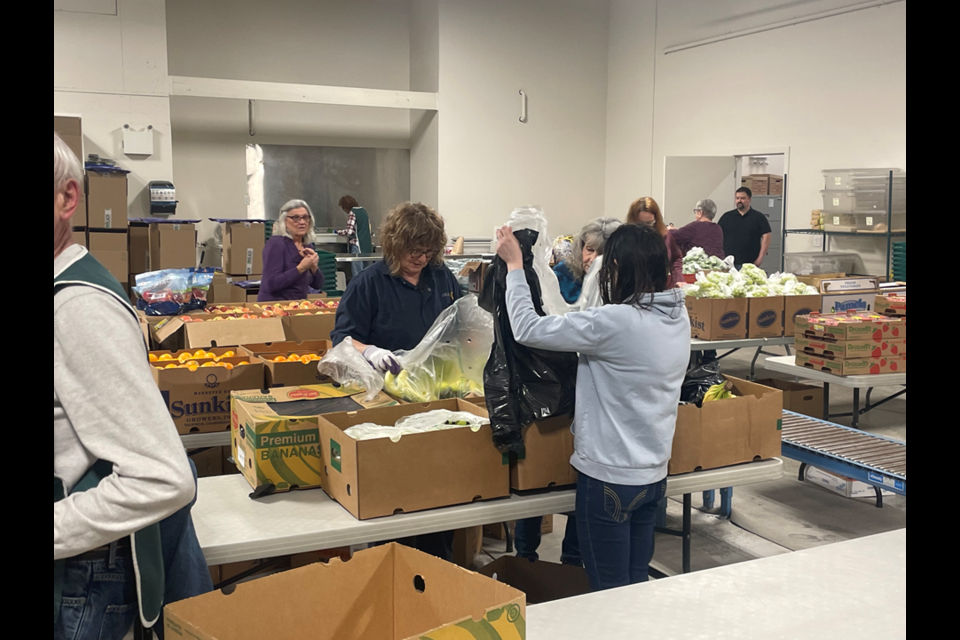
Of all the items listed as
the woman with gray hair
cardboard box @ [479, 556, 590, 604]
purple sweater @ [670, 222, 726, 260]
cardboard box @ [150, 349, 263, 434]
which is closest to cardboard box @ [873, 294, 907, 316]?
purple sweater @ [670, 222, 726, 260]

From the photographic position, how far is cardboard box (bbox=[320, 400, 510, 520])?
2006 millimetres

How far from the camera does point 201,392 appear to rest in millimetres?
2797

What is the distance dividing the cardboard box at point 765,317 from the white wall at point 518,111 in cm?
566

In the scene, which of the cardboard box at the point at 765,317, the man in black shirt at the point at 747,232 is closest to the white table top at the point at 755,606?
the cardboard box at the point at 765,317

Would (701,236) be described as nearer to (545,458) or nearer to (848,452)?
(848,452)

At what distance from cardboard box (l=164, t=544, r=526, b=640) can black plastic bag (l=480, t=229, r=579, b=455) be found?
0.89 m

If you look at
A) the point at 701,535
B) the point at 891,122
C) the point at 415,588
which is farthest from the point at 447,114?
the point at 415,588

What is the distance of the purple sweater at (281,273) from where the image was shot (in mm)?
4695

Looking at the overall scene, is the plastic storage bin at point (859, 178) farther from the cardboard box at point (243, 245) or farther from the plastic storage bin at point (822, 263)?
the cardboard box at point (243, 245)

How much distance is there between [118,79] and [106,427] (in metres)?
8.18

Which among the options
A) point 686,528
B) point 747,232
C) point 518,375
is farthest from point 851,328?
point 747,232

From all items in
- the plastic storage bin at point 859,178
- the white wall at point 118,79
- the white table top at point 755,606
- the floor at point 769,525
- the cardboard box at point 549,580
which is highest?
the white wall at point 118,79

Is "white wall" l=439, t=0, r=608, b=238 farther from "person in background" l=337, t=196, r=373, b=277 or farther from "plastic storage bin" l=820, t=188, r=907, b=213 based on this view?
"plastic storage bin" l=820, t=188, r=907, b=213

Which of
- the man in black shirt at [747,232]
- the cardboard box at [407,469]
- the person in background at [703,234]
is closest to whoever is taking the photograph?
the cardboard box at [407,469]
